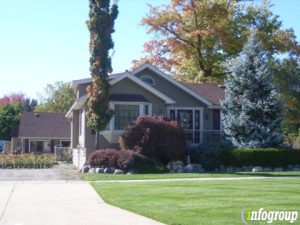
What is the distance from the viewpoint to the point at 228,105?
113 feet

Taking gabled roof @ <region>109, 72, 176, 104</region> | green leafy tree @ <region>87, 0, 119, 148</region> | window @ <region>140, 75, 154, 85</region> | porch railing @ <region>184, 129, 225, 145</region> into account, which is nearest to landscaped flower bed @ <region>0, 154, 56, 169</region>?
green leafy tree @ <region>87, 0, 119, 148</region>

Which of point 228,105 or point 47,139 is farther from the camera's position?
point 47,139

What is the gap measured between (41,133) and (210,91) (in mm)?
27670

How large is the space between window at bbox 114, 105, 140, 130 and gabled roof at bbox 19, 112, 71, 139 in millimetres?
28977

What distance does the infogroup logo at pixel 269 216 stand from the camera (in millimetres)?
11492

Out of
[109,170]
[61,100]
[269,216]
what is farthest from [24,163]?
[61,100]

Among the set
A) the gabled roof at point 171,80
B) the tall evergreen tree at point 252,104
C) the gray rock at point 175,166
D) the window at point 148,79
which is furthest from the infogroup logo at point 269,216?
the window at point 148,79

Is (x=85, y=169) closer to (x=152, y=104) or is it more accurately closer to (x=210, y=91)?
(x=152, y=104)

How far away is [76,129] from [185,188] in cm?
2262

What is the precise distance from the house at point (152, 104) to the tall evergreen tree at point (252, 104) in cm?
277

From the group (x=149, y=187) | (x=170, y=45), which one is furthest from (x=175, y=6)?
(x=149, y=187)

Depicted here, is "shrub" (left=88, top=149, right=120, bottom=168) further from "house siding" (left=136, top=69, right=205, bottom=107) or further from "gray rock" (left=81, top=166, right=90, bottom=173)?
"house siding" (left=136, top=69, right=205, bottom=107)

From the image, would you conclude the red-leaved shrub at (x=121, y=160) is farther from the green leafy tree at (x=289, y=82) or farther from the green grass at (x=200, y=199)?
the green leafy tree at (x=289, y=82)

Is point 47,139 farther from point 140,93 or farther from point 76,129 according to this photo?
point 140,93
